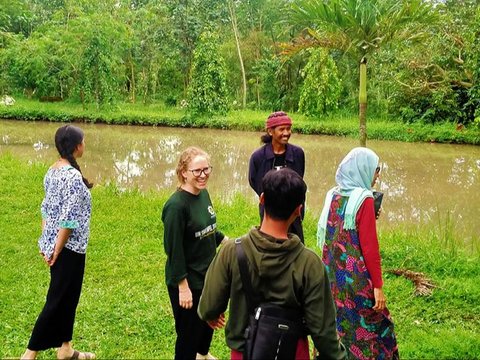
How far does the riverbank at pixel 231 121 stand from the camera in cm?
1697

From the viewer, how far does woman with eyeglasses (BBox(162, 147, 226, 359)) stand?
2473 millimetres

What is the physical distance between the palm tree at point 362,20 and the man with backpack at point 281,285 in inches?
114

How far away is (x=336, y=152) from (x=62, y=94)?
56.3 feet

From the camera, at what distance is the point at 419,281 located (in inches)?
175

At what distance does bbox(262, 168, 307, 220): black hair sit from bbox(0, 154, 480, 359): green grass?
1942 millimetres

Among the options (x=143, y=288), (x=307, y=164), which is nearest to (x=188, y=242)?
(x=143, y=288)

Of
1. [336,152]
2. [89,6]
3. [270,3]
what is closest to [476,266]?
[336,152]

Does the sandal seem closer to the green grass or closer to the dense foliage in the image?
the green grass

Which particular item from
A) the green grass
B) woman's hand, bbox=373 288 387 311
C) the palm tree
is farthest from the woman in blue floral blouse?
the palm tree

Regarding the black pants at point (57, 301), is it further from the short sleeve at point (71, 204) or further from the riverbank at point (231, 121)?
the riverbank at point (231, 121)

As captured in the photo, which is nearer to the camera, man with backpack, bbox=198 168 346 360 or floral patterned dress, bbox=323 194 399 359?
man with backpack, bbox=198 168 346 360

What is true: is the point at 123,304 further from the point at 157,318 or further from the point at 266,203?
the point at 266,203

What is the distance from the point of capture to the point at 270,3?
1039 inches

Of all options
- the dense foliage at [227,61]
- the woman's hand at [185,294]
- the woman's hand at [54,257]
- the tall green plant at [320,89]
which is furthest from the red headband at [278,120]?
the tall green plant at [320,89]
